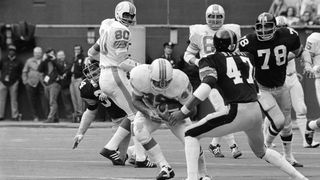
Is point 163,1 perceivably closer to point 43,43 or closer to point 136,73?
point 43,43

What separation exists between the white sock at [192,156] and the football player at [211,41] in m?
3.51

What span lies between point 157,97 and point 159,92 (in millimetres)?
118

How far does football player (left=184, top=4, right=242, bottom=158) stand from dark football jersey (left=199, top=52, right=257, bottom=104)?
3395mm

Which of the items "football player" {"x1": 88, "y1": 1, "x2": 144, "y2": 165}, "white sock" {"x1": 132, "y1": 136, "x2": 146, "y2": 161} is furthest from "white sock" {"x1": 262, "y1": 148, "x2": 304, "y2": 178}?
"football player" {"x1": 88, "y1": 1, "x2": 144, "y2": 165}

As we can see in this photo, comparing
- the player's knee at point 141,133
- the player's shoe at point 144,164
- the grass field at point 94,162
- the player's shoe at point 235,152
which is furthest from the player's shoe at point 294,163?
the player's knee at point 141,133

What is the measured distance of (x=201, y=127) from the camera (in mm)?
9688

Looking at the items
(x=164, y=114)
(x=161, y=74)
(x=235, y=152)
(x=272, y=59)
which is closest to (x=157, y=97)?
(x=164, y=114)

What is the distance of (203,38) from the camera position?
13664 mm

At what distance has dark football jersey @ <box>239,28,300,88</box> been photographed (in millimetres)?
12023

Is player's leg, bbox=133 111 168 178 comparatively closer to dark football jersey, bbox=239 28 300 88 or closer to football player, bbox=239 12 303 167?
football player, bbox=239 12 303 167

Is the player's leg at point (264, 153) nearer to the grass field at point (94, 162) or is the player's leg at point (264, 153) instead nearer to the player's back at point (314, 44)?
the grass field at point (94, 162)

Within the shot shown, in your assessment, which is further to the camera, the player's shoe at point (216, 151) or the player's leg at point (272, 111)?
the player's shoe at point (216, 151)

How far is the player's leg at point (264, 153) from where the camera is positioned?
983 cm

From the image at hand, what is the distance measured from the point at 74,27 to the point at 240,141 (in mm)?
7163
